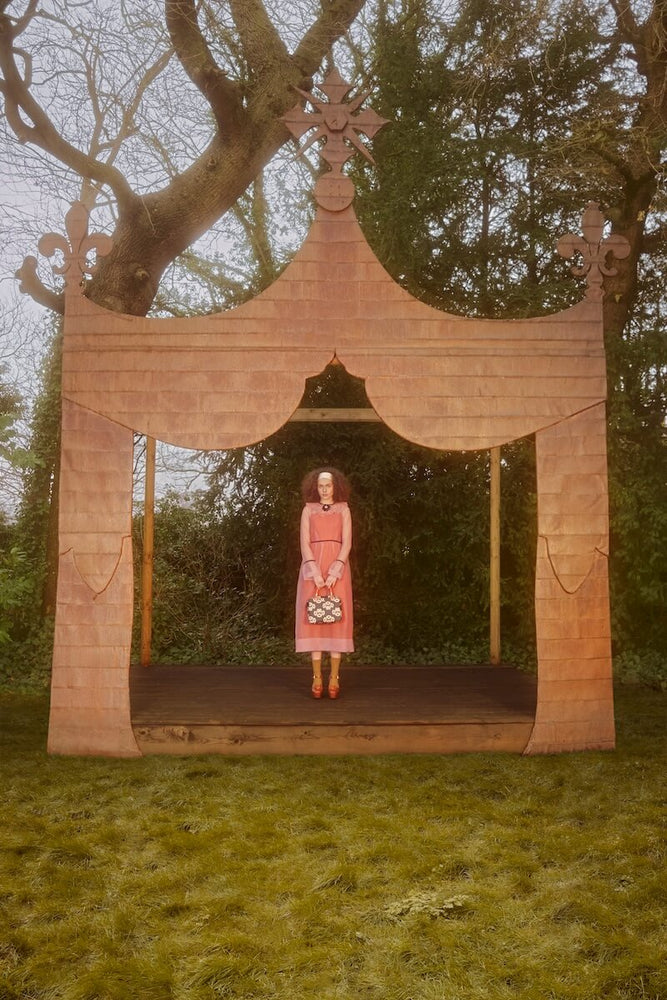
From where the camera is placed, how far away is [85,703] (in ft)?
17.5

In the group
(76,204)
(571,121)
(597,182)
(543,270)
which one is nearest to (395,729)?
(76,204)

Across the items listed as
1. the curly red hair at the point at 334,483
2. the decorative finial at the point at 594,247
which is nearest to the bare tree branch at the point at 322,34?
the decorative finial at the point at 594,247

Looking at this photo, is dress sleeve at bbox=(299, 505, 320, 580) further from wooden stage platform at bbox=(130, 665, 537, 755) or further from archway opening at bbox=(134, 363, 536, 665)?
archway opening at bbox=(134, 363, 536, 665)

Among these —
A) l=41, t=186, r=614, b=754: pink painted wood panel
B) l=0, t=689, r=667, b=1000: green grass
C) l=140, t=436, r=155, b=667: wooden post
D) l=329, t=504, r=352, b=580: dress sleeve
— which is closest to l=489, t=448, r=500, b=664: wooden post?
l=329, t=504, r=352, b=580: dress sleeve

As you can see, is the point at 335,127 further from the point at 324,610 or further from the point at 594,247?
the point at 324,610

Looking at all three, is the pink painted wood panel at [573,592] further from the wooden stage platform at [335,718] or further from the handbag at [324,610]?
the handbag at [324,610]

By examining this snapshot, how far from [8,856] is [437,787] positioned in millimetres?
2230

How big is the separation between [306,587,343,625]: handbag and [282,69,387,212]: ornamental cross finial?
2568 millimetres

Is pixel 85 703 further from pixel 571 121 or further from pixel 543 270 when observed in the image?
pixel 571 121

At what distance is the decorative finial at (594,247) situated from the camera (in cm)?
549

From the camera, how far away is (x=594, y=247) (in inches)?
218

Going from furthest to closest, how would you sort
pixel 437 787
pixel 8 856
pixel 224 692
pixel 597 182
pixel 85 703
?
pixel 597 182 < pixel 224 692 < pixel 85 703 < pixel 437 787 < pixel 8 856

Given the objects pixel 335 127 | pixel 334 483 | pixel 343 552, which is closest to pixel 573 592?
pixel 343 552

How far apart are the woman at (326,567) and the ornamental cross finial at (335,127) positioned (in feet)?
6.48
